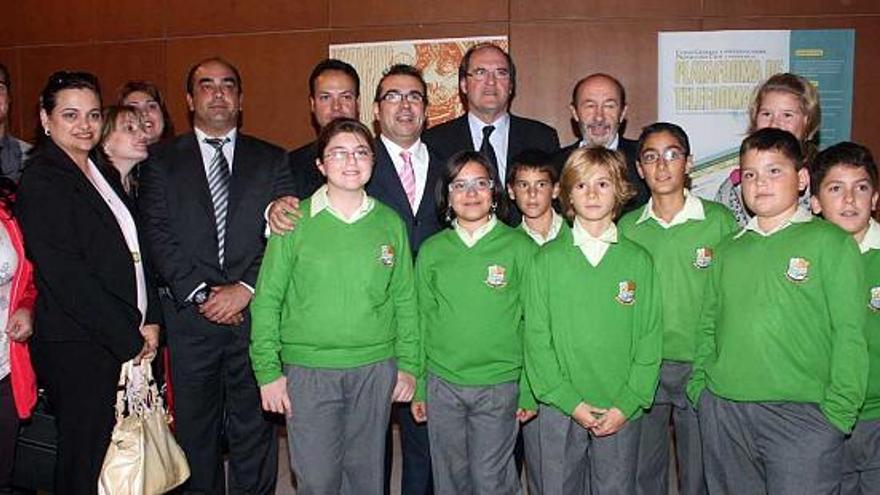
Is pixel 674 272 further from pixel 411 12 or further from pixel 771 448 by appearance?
pixel 411 12

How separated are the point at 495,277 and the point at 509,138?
1.08 m

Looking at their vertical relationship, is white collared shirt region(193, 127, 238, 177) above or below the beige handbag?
above

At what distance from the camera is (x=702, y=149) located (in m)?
5.05

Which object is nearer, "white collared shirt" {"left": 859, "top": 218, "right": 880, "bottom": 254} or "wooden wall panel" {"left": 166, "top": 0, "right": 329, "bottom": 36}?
"white collared shirt" {"left": 859, "top": 218, "right": 880, "bottom": 254}

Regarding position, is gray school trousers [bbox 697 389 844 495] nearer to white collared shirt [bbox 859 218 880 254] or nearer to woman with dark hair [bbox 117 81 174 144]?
white collared shirt [bbox 859 218 880 254]

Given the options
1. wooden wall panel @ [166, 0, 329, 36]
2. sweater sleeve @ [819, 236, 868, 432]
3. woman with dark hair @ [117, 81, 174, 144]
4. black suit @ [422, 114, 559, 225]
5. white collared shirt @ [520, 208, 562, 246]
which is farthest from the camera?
wooden wall panel @ [166, 0, 329, 36]

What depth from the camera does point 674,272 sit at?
115 inches

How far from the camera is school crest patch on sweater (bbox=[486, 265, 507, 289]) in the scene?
298cm

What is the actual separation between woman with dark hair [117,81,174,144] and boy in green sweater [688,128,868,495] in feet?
10.00

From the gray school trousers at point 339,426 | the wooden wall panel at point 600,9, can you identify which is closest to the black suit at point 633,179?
the gray school trousers at point 339,426

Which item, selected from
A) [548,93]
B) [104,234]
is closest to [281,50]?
[548,93]

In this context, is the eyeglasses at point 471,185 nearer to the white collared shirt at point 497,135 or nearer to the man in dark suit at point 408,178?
the man in dark suit at point 408,178

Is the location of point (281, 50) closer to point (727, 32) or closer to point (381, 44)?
point (381, 44)

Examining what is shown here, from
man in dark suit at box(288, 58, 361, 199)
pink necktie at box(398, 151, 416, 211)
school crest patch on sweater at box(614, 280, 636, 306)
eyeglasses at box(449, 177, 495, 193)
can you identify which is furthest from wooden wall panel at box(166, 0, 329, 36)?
school crest patch on sweater at box(614, 280, 636, 306)
